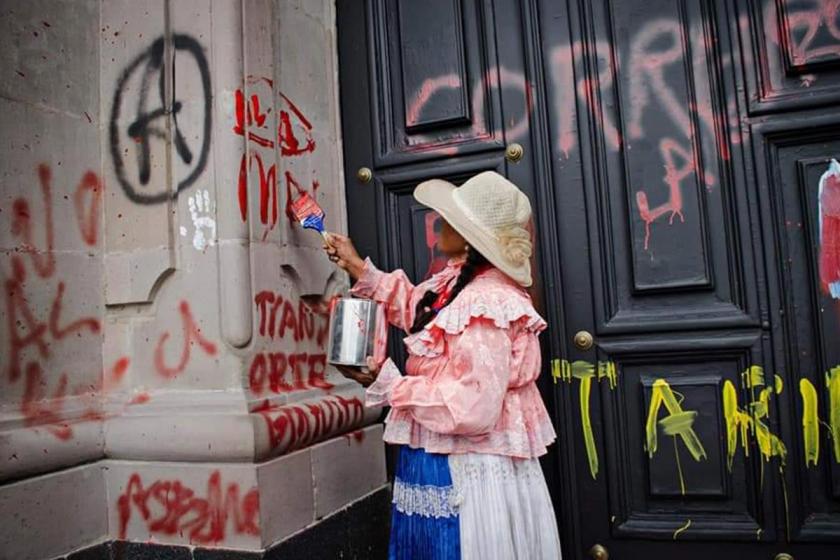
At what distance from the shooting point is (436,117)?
9.80 feet

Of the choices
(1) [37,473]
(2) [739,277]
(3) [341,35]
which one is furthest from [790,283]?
(1) [37,473]

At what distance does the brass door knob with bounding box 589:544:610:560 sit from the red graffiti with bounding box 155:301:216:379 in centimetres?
176

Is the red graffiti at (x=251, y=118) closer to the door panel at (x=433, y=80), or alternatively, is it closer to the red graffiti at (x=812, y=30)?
the door panel at (x=433, y=80)

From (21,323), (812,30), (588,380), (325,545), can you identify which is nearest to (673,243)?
(588,380)

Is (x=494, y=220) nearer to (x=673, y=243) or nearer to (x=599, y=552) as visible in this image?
(x=673, y=243)

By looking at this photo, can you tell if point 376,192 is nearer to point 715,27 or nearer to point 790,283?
point 715,27

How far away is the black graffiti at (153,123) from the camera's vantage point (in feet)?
8.46

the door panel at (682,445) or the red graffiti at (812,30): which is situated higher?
the red graffiti at (812,30)

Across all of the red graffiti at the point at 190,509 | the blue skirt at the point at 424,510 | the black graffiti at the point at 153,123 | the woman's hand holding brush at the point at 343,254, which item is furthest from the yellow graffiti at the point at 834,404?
the black graffiti at the point at 153,123

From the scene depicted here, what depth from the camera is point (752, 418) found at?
8.34ft

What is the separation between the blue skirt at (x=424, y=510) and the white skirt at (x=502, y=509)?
0.15ft

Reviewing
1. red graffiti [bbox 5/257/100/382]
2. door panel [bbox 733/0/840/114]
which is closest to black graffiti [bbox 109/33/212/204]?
red graffiti [bbox 5/257/100/382]

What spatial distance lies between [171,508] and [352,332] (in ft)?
3.12

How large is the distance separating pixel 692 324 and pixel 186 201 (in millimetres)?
2054
